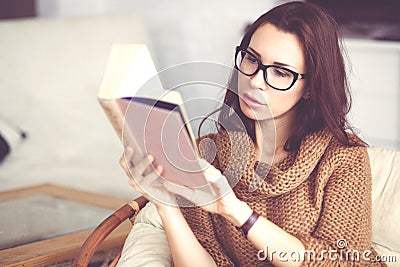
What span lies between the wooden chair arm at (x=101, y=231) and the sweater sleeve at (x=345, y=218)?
47cm

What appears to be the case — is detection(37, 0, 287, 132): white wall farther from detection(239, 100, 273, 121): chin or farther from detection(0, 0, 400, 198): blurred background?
detection(239, 100, 273, 121): chin

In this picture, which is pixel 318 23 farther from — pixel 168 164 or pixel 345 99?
pixel 168 164

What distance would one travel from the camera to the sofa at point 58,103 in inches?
111

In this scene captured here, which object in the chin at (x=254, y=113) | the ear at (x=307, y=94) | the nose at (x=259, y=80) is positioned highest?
the nose at (x=259, y=80)

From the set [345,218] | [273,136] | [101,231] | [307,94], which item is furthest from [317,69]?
[101,231]

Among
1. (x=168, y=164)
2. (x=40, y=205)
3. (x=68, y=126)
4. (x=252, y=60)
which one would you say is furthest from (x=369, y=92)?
(x=168, y=164)

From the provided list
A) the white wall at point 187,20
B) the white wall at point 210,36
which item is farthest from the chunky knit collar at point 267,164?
the white wall at point 187,20

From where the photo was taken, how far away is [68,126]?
3029 mm

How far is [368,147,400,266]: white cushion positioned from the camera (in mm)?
1664

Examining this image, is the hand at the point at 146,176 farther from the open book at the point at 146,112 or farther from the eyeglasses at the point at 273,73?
the eyeglasses at the point at 273,73

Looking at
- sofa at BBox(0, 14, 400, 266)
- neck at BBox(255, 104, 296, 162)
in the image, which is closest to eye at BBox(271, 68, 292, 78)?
neck at BBox(255, 104, 296, 162)

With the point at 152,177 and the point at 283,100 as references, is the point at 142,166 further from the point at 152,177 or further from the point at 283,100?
the point at 283,100

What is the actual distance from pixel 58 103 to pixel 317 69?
1777 mm

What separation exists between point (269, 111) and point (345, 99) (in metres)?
0.18
